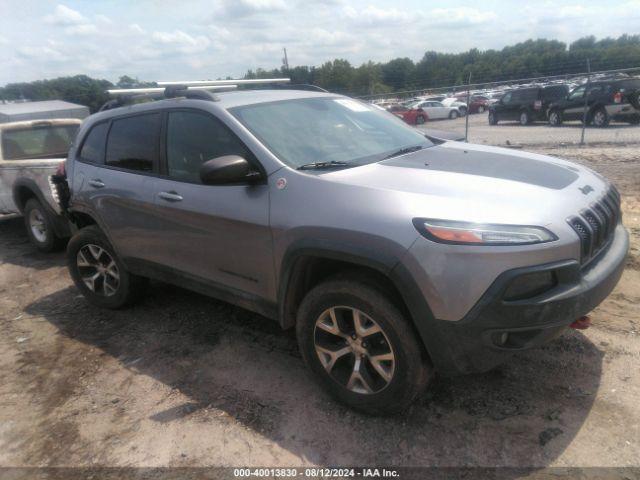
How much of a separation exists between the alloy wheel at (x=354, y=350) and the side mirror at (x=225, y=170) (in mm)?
942

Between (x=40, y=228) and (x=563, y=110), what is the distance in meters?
17.4

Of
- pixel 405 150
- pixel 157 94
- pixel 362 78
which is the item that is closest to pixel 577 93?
pixel 362 78

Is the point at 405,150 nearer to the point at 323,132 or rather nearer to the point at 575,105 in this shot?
the point at 323,132

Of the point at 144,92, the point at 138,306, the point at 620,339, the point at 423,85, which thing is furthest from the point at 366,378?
the point at 423,85

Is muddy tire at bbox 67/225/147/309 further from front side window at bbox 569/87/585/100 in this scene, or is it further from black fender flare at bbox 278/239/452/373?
front side window at bbox 569/87/585/100

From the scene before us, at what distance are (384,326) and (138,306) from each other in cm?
295

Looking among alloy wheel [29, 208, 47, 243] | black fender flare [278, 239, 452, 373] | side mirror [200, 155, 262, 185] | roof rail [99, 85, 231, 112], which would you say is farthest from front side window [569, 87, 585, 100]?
black fender flare [278, 239, 452, 373]

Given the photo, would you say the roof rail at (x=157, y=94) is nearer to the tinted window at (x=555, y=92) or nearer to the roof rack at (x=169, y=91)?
the roof rack at (x=169, y=91)

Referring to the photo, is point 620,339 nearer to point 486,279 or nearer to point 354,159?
point 486,279

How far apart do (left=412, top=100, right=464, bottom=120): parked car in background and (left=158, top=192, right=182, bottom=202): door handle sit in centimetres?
2588

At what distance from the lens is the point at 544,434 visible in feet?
8.57

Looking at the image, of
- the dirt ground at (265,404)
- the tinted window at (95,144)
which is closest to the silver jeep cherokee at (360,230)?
the tinted window at (95,144)

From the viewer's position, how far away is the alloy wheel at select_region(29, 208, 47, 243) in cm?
672

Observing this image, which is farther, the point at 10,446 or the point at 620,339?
the point at 620,339
